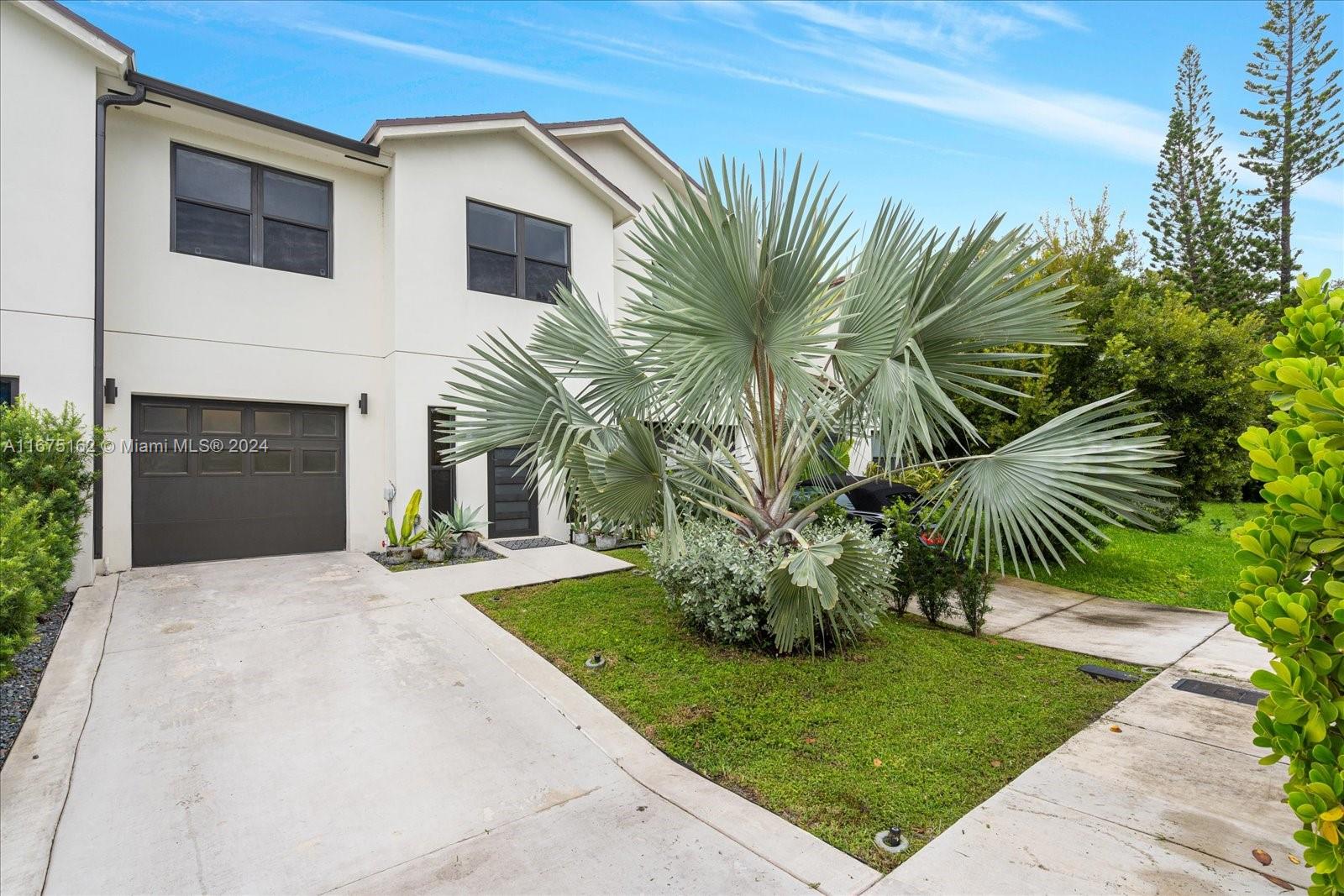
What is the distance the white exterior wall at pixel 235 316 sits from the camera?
721 centimetres

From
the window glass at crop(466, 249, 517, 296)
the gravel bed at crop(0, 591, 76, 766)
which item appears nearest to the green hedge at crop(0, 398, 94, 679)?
the gravel bed at crop(0, 591, 76, 766)

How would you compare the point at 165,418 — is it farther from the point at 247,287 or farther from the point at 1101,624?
the point at 1101,624

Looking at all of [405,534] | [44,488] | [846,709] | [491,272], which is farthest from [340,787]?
[491,272]

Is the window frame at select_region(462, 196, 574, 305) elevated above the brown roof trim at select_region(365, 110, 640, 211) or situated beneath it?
situated beneath

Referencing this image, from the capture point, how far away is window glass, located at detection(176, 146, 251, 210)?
25.3ft

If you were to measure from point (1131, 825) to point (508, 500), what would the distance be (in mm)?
8376

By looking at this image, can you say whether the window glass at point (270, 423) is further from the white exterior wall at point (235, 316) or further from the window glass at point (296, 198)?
the window glass at point (296, 198)

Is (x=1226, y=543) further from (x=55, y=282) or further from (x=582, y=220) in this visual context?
(x=55, y=282)

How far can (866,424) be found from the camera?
5137 mm

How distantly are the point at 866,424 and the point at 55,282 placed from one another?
845 centimetres

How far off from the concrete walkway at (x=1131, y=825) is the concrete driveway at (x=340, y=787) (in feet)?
1.80

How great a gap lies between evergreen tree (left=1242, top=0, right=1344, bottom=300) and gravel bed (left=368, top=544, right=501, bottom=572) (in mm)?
23156

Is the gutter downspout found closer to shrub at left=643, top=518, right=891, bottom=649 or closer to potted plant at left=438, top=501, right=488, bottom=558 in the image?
potted plant at left=438, top=501, right=488, bottom=558

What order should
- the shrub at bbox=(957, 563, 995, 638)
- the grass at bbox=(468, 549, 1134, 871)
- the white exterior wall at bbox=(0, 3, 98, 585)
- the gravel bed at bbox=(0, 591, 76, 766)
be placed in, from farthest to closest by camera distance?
the white exterior wall at bbox=(0, 3, 98, 585) < the shrub at bbox=(957, 563, 995, 638) < the gravel bed at bbox=(0, 591, 76, 766) < the grass at bbox=(468, 549, 1134, 871)
